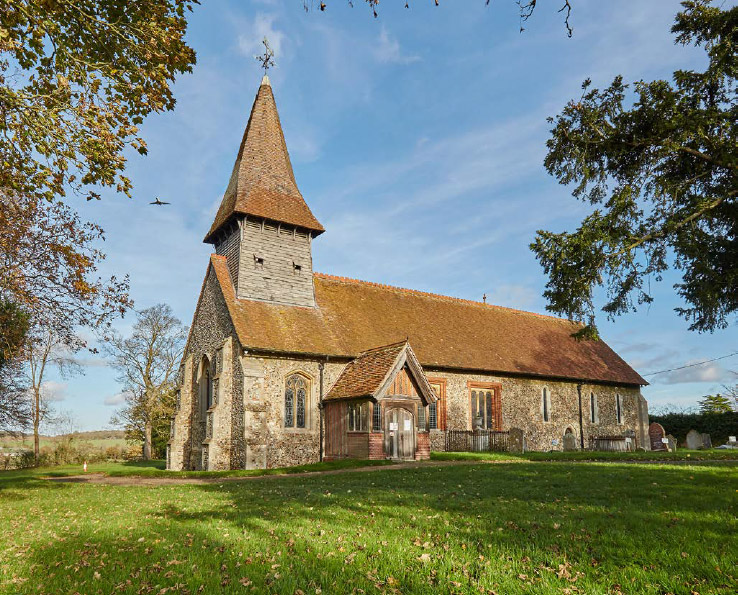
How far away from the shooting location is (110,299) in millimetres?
13500

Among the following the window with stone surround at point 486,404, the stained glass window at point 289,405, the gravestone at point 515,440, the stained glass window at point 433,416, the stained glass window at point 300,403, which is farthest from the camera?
the window with stone surround at point 486,404

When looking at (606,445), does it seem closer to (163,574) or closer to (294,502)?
(294,502)

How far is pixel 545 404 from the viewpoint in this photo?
100 feet

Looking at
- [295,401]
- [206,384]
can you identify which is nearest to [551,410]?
[295,401]

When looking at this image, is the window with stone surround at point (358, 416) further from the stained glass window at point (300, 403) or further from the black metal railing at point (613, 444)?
the black metal railing at point (613, 444)

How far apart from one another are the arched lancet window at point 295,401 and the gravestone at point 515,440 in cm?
941

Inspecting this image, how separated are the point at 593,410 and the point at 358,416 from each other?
1739cm

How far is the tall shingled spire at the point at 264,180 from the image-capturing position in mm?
26547

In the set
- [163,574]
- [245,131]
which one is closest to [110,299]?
[163,574]

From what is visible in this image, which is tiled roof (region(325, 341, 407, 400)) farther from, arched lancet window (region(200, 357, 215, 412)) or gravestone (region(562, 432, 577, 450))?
gravestone (region(562, 432, 577, 450))

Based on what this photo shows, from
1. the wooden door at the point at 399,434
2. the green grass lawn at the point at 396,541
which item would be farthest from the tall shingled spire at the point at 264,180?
the green grass lawn at the point at 396,541

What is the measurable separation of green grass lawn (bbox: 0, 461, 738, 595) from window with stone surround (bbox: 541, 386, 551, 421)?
62.2 ft

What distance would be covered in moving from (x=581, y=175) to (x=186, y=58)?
39.6 feet

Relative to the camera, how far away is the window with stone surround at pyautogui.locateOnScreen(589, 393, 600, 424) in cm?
3244
